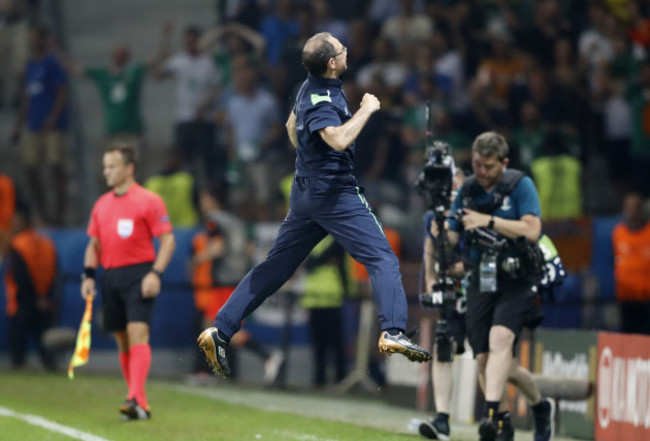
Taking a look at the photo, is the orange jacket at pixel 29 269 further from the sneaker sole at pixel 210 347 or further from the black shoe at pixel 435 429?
the sneaker sole at pixel 210 347

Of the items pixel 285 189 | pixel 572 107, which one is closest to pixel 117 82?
pixel 285 189

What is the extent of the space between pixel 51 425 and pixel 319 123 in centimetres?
416

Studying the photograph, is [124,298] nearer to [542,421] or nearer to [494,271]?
[494,271]

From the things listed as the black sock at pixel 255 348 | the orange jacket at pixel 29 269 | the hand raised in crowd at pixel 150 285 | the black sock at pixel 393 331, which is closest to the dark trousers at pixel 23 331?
the orange jacket at pixel 29 269

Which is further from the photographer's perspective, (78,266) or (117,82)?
(117,82)

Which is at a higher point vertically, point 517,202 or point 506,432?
point 517,202

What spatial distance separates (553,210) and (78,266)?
6.62m

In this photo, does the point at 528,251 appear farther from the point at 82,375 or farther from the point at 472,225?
the point at 82,375

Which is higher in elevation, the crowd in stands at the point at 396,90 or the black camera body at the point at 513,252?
the crowd in stands at the point at 396,90

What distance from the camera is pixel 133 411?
10938mm

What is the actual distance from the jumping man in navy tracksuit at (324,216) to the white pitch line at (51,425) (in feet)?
5.69

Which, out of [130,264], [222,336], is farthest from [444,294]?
[130,264]

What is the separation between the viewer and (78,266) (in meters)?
18.2

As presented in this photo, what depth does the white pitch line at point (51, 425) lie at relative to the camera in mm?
9898
